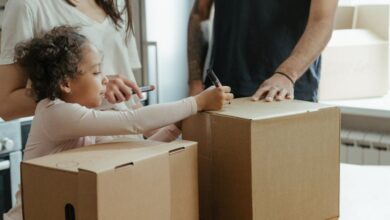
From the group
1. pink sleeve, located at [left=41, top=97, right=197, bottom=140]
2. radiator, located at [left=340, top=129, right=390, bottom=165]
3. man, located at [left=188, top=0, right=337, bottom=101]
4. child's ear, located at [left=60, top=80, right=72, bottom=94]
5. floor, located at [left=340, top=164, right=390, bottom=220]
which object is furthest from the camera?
radiator, located at [left=340, top=129, right=390, bottom=165]

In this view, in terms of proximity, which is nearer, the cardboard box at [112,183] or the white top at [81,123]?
the cardboard box at [112,183]

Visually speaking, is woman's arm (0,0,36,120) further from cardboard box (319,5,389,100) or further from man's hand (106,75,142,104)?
cardboard box (319,5,389,100)

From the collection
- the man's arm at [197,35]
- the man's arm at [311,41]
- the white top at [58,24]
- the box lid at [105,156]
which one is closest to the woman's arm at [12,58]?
the white top at [58,24]

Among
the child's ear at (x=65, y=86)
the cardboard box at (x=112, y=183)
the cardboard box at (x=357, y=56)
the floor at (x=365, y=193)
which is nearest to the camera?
the cardboard box at (x=112, y=183)

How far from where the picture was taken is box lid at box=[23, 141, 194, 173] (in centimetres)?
89

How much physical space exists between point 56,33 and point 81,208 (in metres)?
0.51

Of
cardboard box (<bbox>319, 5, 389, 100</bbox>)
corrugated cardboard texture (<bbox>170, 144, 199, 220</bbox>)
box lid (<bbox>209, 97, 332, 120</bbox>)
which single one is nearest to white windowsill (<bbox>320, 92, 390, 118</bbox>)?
cardboard box (<bbox>319, 5, 389, 100</bbox>)

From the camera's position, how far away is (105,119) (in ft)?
3.62

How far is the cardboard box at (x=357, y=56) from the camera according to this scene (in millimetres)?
2768

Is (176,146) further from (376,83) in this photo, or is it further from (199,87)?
(376,83)

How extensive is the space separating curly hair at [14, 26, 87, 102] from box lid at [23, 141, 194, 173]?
0.75ft

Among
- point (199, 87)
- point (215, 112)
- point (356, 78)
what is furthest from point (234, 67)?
point (356, 78)

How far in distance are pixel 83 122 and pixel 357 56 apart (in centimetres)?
197

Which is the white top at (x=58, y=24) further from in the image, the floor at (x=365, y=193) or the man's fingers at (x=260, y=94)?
the floor at (x=365, y=193)
